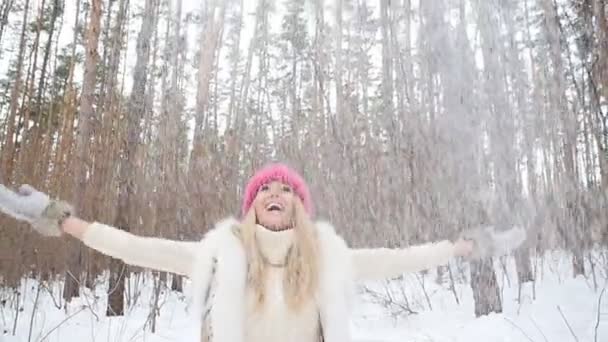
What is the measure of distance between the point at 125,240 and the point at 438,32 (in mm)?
4062

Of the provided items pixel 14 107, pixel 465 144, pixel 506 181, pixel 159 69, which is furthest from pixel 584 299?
pixel 159 69

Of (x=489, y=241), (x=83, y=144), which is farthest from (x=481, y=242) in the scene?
(x=83, y=144)

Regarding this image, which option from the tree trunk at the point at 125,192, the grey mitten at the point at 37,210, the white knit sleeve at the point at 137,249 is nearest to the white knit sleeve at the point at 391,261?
the white knit sleeve at the point at 137,249

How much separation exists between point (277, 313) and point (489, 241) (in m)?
0.89

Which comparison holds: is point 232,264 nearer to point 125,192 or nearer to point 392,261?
point 392,261

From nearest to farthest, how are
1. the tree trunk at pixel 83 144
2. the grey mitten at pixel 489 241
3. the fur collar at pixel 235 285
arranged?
the fur collar at pixel 235 285, the grey mitten at pixel 489 241, the tree trunk at pixel 83 144

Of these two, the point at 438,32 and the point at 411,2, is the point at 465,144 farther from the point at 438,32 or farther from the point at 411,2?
the point at 411,2

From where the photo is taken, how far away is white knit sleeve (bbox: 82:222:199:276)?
76.3 inches

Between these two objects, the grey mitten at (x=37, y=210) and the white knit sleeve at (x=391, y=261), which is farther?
the white knit sleeve at (x=391, y=261)

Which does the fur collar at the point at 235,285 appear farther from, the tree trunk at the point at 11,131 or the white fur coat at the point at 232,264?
the tree trunk at the point at 11,131

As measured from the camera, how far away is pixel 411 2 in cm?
1642

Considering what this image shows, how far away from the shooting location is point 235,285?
1.90 metres

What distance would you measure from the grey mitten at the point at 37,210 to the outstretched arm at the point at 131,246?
3 cm

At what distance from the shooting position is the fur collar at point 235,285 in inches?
74.0
